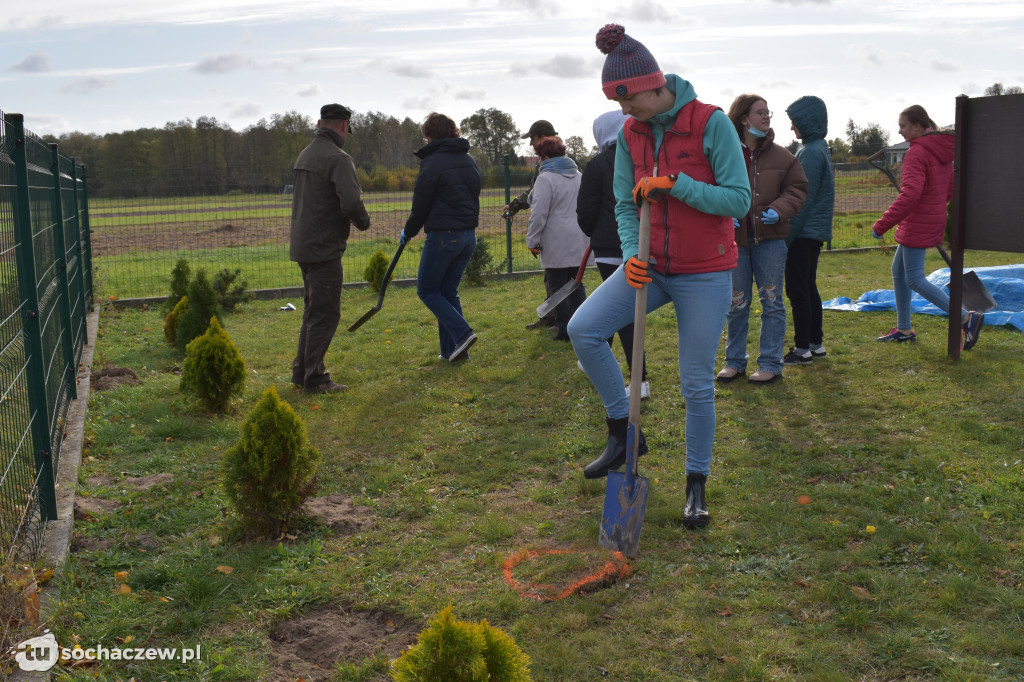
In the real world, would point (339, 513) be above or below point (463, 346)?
below

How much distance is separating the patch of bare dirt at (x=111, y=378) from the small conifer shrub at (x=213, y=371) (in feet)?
4.62

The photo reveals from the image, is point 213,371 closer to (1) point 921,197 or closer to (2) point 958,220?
(2) point 958,220

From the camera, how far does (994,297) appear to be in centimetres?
904

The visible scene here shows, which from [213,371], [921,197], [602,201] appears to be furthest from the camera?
[921,197]

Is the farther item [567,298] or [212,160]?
[212,160]

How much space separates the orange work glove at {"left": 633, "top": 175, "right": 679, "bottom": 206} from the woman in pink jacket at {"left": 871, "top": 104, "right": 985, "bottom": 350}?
13.6 ft

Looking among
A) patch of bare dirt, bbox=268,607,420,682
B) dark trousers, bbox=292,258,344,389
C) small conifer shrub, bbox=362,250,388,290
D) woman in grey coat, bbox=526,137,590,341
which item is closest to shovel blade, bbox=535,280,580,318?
dark trousers, bbox=292,258,344,389

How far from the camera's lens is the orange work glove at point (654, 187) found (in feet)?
11.9

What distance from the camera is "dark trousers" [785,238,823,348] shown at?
6.79 meters

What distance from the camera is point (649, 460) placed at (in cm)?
496

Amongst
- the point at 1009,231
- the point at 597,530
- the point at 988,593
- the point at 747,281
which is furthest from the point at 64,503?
the point at 1009,231

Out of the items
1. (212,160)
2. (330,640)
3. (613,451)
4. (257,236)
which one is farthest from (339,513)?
(257,236)

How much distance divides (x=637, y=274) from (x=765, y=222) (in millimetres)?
2764

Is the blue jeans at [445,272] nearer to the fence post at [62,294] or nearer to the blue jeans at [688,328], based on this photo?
the fence post at [62,294]
